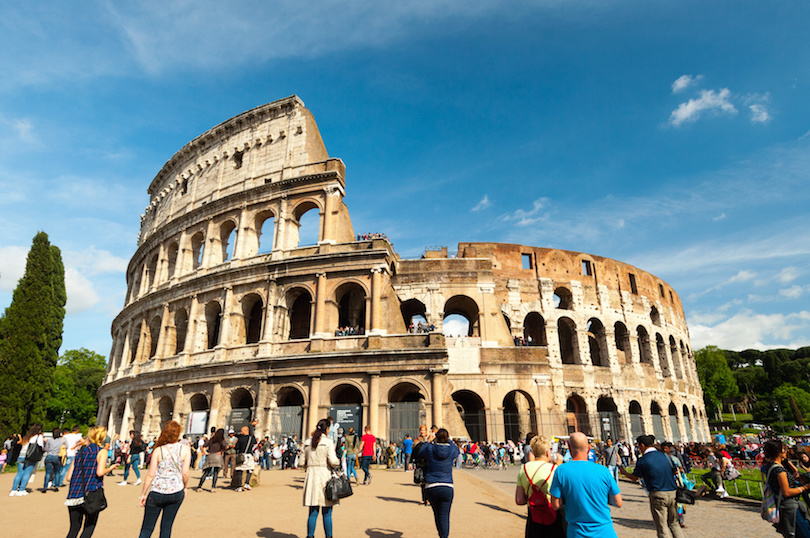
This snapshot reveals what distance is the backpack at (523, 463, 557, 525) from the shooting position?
4086 millimetres

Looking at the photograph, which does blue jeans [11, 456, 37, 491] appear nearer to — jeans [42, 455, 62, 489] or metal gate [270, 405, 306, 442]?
jeans [42, 455, 62, 489]

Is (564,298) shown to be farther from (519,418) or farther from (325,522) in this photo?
(325,522)

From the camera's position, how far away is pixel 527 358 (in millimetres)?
22469

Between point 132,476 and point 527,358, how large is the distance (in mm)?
16956

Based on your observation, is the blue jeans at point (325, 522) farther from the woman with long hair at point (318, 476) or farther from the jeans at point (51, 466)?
the jeans at point (51, 466)

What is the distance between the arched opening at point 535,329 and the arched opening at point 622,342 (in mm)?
5121

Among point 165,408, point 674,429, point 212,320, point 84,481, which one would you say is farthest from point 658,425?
point 84,481

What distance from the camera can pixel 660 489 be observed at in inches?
219

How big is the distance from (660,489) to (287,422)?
1737 cm

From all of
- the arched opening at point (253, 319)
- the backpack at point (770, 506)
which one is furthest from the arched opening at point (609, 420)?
the backpack at point (770, 506)

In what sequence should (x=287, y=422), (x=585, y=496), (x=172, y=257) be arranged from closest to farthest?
1. (x=585, y=496)
2. (x=287, y=422)
3. (x=172, y=257)

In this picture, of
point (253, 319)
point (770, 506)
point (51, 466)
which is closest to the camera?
point (770, 506)

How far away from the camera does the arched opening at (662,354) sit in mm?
31547

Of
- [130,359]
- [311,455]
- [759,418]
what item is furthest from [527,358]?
[759,418]
